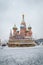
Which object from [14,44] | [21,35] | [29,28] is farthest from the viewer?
[29,28]

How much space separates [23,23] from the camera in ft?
363

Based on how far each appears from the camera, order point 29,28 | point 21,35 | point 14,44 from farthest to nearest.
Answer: point 29,28, point 21,35, point 14,44

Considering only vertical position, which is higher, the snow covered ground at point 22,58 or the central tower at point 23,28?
the central tower at point 23,28

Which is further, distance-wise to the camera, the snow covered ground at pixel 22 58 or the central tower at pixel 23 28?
the central tower at pixel 23 28

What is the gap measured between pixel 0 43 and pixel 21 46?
24876 millimetres

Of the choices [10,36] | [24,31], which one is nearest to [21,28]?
[24,31]

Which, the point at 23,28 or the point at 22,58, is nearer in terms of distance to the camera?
the point at 22,58

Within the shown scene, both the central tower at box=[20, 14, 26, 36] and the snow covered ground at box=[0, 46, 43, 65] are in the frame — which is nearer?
the snow covered ground at box=[0, 46, 43, 65]

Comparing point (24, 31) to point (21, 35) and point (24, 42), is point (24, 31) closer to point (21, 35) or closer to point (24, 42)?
point (21, 35)

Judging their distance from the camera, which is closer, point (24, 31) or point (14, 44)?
point (14, 44)

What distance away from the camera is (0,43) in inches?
4377

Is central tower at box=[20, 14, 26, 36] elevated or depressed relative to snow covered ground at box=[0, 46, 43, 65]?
elevated

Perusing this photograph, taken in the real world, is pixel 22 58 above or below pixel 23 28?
below

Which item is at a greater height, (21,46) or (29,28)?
(29,28)
